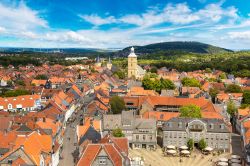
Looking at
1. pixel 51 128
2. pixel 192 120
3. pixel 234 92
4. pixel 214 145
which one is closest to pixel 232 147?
pixel 214 145

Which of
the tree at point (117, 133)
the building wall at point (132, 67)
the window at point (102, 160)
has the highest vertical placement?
the building wall at point (132, 67)

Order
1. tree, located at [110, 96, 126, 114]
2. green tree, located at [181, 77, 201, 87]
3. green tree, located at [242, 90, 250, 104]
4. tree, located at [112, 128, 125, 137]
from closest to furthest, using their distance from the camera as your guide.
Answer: tree, located at [112, 128, 125, 137] → tree, located at [110, 96, 126, 114] → green tree, located at [242, 90, 250, 104] → green tree, located at [181, 77, 201, 87]

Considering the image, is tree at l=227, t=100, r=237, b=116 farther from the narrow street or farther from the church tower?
the church tower

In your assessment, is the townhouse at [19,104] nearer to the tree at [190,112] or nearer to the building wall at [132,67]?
the tree at [190,112]

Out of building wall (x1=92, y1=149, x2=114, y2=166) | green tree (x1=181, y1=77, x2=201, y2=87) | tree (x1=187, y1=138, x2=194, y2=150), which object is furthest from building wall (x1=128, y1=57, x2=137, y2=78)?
building wall (x1=92, y1=149, x2=114, y2=166)

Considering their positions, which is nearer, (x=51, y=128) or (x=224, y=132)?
(x=51, y=128)

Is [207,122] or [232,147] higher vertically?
[207,122]

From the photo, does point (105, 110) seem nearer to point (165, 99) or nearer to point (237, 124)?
point (165, 99)

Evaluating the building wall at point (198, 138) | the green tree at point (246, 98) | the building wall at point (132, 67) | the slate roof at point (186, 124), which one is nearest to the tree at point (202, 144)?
the building wall at point (198, 138)

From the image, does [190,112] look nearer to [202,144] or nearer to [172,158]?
[202,144]

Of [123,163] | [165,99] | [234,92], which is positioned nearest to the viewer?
[123,163]

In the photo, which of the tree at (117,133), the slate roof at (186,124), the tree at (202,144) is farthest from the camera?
the slate roof at (186,124)
